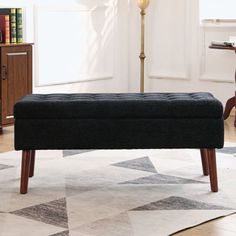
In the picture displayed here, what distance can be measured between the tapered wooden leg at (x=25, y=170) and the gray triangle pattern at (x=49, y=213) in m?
0.23

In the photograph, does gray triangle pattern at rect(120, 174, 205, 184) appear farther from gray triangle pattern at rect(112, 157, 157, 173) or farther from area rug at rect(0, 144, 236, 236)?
gray triangle pattern at rect(112, 157, 157, 173)

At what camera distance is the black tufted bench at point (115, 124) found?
11.0ft

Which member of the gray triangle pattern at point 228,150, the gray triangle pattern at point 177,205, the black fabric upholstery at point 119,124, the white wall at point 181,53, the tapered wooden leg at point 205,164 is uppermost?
the white wall at point 181,53

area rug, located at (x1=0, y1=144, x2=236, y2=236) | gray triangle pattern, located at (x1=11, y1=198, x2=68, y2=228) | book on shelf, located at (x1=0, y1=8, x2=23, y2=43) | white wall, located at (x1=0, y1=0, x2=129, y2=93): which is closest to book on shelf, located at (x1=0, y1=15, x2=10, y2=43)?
book on shelf, located at (x1=0, y1=8, x2=23, y2=43)

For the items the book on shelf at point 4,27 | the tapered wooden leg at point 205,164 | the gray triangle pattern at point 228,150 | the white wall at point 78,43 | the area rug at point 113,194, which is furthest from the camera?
the white wall at point 78,43

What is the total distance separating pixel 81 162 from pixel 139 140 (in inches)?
34.3

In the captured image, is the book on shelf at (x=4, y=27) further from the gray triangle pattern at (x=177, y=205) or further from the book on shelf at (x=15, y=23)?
the gray triangle pattern at (x=177, y=205)

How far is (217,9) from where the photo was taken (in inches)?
247

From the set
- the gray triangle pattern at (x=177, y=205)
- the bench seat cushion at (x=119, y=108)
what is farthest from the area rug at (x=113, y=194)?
the bench seat cushion at (x=119, y=108)

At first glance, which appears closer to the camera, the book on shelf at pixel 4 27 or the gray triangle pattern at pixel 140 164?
the gray triangle pattern at pixel 140 164

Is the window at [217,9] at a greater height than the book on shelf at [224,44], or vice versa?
the window at [217,9]

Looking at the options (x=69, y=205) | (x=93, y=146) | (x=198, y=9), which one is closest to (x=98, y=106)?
(x=93, y=146)

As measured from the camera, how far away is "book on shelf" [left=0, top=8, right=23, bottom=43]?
5.20 meters

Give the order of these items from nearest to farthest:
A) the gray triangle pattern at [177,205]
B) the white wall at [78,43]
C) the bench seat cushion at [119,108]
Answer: the gray triangle pattern at [177,205] < the bench seat cushion at [119,108] < the white wall at [78,43]
